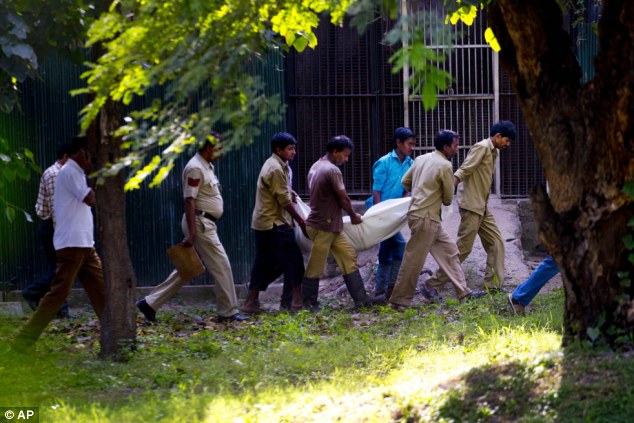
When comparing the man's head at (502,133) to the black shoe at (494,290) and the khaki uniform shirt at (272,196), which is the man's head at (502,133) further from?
the khaki uniform shirt at (272,196)

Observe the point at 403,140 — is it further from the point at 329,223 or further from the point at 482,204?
the point at 329,223

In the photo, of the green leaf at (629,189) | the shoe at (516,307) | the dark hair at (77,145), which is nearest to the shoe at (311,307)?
the shoe at (516,307)

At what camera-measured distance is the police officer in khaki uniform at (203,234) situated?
10.4 m

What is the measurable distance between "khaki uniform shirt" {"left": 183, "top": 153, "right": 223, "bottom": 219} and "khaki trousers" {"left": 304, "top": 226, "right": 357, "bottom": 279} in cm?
114

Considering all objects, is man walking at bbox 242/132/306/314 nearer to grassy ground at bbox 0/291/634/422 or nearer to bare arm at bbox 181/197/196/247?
grassy ground at bbox 0/291/634/422

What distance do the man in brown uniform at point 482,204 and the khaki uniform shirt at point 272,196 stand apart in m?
1.95

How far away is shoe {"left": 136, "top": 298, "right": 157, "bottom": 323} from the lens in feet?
35.0

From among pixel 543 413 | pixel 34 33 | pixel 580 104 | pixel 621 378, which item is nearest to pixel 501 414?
pixel 543 413

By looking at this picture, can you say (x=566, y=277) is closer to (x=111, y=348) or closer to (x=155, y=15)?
(x=155, y=15)

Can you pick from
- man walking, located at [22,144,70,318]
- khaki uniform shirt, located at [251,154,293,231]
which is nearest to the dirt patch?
khaki uniform shirt, located at [251,154,293,231]

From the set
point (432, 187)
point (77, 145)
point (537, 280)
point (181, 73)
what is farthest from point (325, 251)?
point (181, 73)

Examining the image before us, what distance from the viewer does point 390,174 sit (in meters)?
12.2

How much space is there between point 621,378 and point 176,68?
9.93 ft

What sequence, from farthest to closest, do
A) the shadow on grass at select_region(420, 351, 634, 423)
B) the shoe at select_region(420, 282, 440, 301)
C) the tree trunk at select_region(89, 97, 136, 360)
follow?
the shoe at select_region(420, 282, 440, 301), the tree trunk at select_region(89, 97, 136, 360), the shadow on grass at select_region(420, 351, 634, 423)
